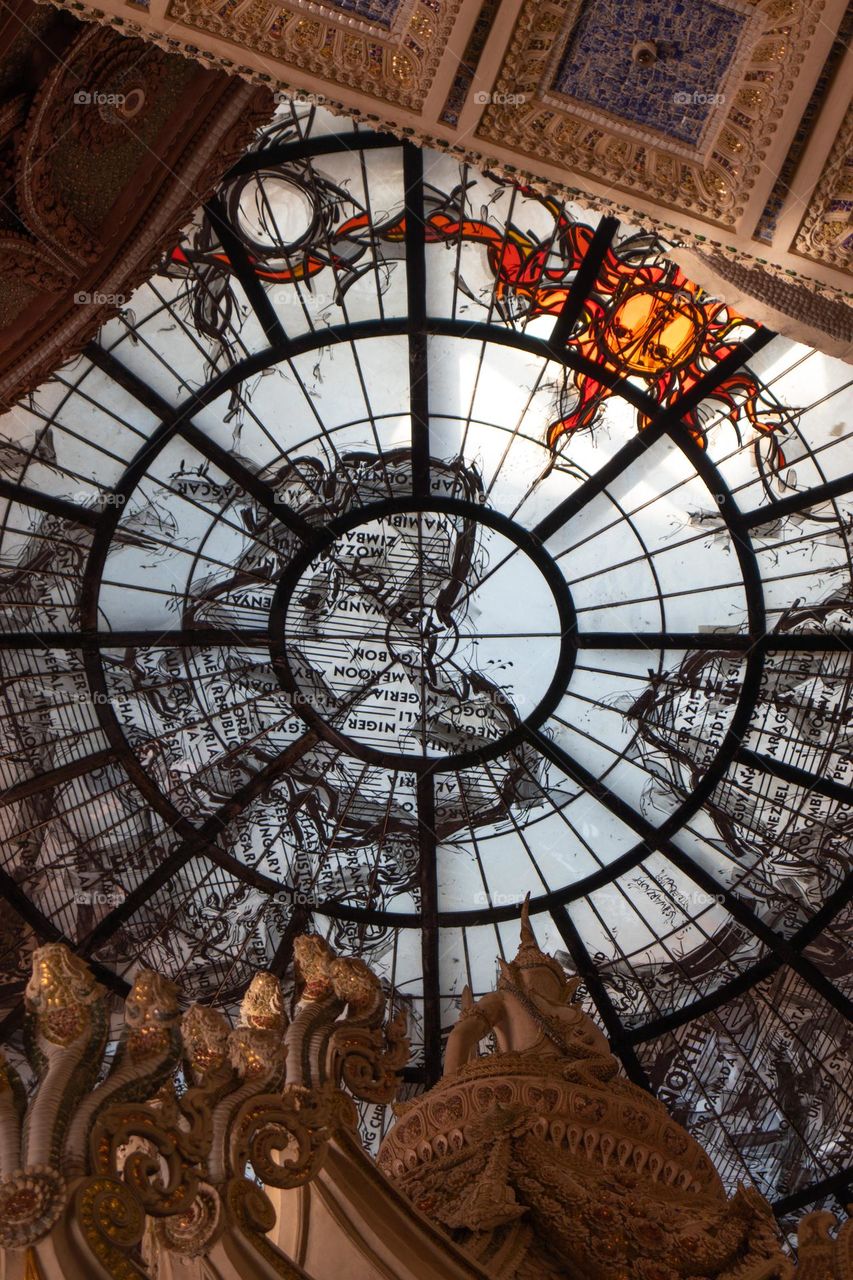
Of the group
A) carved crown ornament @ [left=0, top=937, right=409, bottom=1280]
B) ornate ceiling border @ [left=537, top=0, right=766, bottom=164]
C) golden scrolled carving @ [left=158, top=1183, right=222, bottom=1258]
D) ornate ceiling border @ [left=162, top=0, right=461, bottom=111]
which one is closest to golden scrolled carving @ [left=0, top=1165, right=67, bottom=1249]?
carved crown ornament @ [left=0, top=937, right=409, bottom=1280]

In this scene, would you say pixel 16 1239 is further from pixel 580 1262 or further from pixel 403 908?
pixel 403 908

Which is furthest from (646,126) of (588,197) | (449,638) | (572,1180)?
(449,638)

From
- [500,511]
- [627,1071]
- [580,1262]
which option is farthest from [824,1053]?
[580,1262]

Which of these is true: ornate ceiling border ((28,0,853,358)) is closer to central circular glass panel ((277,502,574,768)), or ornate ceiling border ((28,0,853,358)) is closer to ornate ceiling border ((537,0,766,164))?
ornate ceiling border ((537,0,766,164))

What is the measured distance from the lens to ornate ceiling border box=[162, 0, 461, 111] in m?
5.38

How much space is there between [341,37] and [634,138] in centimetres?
128

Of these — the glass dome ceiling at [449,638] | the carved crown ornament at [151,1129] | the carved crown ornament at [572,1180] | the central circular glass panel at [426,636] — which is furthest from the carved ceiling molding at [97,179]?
the carved crown ornament at [151,1129]

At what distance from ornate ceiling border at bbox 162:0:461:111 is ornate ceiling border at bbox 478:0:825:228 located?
0.32m

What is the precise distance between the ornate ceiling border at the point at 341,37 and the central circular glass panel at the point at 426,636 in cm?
646

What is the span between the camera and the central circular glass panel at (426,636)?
474 inches

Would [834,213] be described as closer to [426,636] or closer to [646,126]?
[646,126]

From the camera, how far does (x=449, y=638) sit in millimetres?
12297

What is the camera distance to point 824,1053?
12.7 metres

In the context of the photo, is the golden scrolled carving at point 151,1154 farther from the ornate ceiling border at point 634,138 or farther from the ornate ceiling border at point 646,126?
Result: the ornate ceiling border at point 646,126
